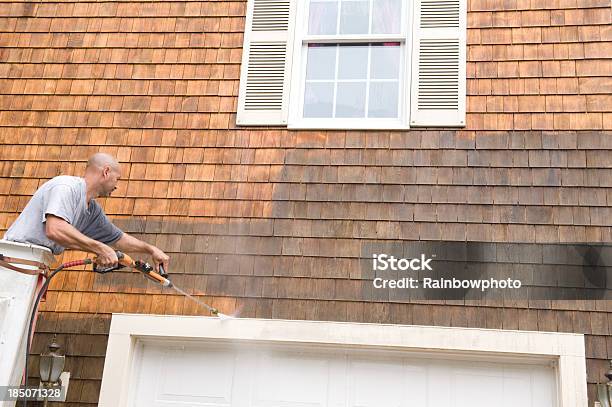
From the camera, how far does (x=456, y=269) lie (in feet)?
14.4

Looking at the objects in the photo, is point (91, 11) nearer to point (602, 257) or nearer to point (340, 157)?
point (340, 157)

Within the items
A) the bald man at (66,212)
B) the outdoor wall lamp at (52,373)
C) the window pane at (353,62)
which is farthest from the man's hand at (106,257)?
the window pane at (353,62)

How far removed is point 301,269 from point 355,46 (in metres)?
1.74

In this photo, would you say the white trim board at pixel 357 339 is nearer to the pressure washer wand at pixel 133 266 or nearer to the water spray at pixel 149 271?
the water spray at pixel 149 271

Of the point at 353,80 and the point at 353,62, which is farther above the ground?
the point at 353,62

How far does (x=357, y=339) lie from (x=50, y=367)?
1.94 metres

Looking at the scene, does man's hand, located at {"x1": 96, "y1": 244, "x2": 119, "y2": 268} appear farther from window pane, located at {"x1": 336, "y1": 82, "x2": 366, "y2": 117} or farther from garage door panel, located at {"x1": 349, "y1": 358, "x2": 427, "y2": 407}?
window pane, located at {"x1": 336, "y1": 82, "x2": 366, "y2": 117}

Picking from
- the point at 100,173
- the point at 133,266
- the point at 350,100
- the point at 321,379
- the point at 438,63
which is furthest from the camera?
the point at 350,100

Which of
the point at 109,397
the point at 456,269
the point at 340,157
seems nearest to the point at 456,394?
the point at 456,269

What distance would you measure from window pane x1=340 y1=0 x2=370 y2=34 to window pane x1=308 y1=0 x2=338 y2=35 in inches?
2.1

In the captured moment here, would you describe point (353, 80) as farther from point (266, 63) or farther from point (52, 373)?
point (52, 373)

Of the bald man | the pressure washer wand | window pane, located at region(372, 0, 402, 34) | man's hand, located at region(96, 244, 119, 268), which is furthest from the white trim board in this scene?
window pane, located at region(372, 0, 402, 34)

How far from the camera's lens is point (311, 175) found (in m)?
4.69

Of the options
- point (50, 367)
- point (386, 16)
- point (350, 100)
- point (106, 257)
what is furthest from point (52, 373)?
point (386, 16)
